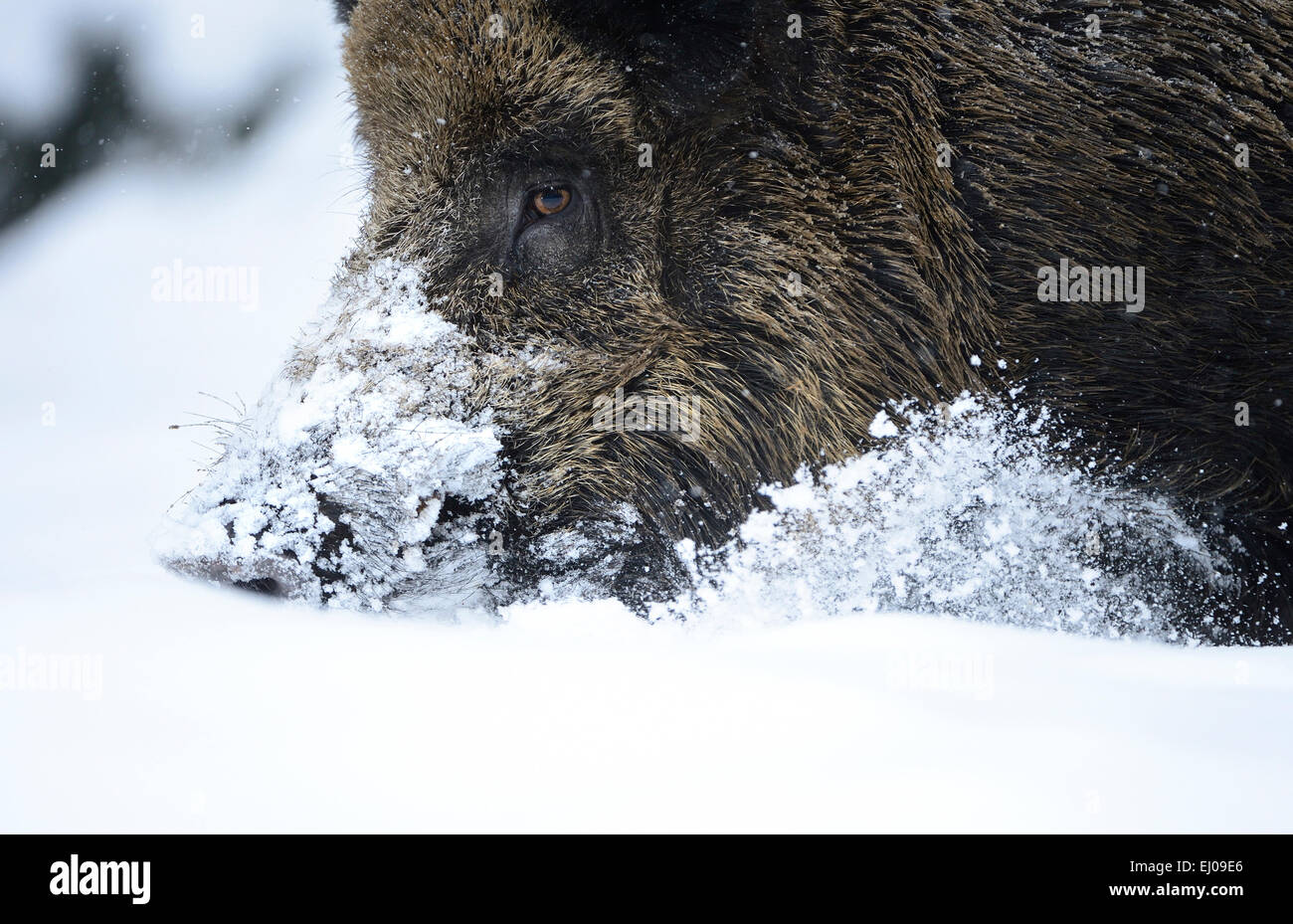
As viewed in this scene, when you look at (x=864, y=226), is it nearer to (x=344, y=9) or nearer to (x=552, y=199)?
(x=552, y=199)

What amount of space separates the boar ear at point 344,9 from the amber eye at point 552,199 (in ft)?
5.15

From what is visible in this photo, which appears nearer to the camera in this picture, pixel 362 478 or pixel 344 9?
pixel 362 478

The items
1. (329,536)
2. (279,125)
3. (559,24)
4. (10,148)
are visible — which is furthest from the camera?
(279,125)

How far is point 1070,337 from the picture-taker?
2.90 meters

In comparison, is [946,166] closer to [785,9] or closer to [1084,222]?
[1084,222]

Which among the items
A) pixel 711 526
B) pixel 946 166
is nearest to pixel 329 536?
pixel 711 526

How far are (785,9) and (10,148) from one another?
5024mm

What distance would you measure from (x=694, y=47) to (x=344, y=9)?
1.86 m

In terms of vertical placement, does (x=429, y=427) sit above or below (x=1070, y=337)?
below

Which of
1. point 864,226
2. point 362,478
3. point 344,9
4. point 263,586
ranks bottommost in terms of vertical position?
point 263,586

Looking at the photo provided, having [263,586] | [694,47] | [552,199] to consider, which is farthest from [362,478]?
[694,47]

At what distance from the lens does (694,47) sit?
2777 mm

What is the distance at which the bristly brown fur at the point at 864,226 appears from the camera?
2.82 meters

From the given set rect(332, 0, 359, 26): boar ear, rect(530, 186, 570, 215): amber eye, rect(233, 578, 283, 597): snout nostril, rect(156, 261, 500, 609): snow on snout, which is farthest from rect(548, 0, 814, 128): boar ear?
rect(233, 578, 283, 597): snout nostril
